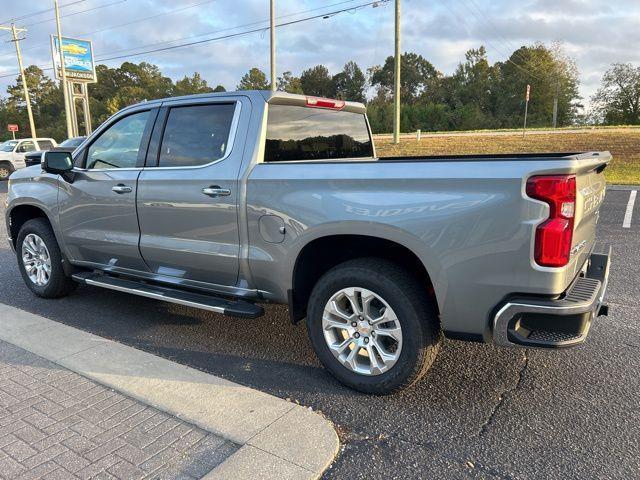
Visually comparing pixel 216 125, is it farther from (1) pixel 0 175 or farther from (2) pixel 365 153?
(1) pixel 0 175

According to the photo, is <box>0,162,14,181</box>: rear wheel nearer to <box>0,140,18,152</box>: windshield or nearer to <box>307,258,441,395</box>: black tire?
<box>0,140,18,152</box>: windshield

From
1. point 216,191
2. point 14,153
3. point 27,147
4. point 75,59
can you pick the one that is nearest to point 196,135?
point 216,191

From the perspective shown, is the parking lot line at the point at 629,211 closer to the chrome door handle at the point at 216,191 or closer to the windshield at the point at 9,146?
the chrome door handle at the point at 216,191

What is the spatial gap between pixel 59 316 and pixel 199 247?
1.92 metres

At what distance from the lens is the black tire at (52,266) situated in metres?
5.00

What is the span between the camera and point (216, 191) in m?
3.59

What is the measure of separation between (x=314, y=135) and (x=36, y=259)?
127 inches

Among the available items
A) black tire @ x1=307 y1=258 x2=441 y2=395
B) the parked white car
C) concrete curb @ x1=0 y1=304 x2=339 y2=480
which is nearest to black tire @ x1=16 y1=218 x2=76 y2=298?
concrete curb @ x1=0 y1=304 x2=339 y2=480

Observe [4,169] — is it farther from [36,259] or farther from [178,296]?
[178,296]

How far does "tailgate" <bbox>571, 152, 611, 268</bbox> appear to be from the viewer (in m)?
2.68

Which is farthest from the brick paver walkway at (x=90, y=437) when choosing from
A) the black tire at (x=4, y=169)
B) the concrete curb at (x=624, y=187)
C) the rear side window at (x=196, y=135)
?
the black tire at (x=4, y=169)

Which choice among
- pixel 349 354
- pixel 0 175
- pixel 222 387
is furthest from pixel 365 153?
pixel 0 175

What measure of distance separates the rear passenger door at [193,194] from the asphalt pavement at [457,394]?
1.99ft

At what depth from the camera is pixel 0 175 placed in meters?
21.8
